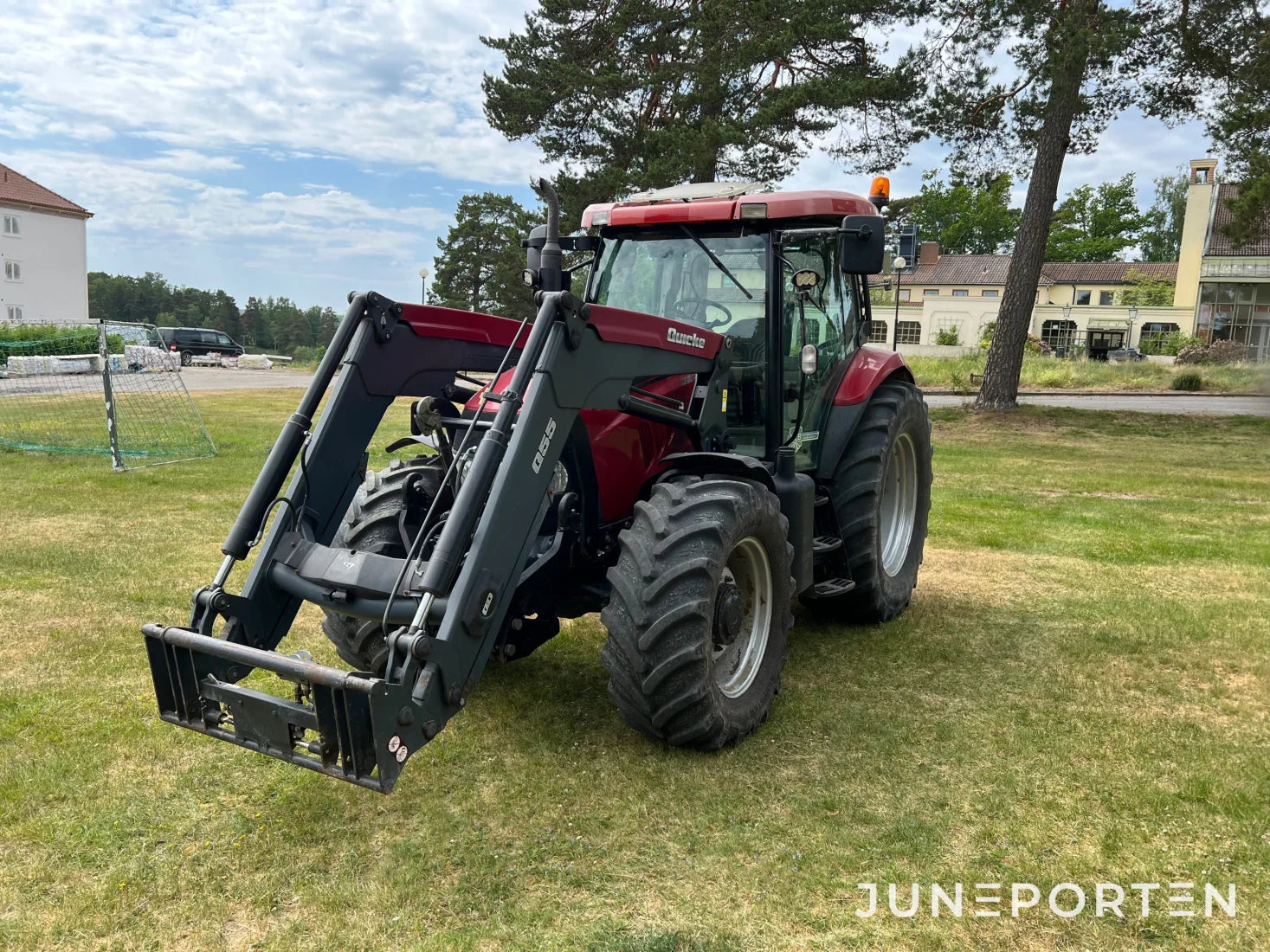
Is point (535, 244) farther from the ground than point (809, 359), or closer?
farther from the ground

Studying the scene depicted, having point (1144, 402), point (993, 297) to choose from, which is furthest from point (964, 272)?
point (1144, 402)

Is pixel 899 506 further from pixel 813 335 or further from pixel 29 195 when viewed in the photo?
pixel 29 195

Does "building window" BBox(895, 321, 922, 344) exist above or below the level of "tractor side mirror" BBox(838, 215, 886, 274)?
above

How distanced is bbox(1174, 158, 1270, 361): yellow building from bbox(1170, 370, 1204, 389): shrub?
1814 centimetres

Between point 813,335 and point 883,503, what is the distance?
4.63ft

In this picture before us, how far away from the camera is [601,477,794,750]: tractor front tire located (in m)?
3.26

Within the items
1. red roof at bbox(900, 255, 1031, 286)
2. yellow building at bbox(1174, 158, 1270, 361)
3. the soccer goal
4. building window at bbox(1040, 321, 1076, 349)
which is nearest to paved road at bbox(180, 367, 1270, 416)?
the soccer goal

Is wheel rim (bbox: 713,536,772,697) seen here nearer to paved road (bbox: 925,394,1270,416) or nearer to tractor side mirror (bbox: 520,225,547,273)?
tractor side mirror (bbox: 520,225,547,273)

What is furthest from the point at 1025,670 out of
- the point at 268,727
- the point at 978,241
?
the point at 978,241

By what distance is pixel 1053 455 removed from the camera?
13477 mm

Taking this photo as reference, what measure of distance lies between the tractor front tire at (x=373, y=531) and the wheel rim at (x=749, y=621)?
1293mm

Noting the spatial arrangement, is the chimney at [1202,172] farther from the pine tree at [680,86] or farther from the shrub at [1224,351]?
the pine tree at [680,86]

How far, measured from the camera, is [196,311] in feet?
244

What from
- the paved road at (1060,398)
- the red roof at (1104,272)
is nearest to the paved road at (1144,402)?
the paved road at (1060,398)
